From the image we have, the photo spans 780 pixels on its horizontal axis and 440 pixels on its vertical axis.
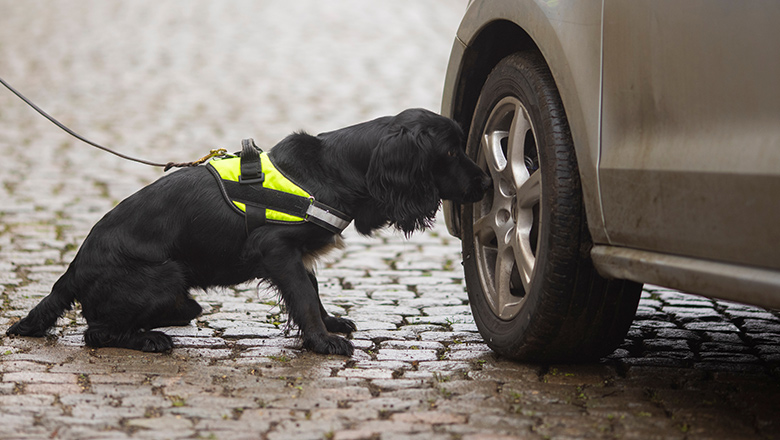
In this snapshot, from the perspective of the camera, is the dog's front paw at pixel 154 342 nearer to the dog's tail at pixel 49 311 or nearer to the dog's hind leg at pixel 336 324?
the dog's tail at pixel 49 311

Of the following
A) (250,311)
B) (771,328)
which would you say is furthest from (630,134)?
(250,311)

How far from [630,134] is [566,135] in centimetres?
39

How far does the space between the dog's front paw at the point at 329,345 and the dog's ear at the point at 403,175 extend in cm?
58

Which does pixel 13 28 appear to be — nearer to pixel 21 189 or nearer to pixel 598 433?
pixel 21 189

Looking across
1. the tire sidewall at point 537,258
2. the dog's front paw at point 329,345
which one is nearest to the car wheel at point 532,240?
the tire sidewall at point 537,258

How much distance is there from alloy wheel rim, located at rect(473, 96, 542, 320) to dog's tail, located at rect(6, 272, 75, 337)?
1.78 metres

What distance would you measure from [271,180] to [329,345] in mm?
734

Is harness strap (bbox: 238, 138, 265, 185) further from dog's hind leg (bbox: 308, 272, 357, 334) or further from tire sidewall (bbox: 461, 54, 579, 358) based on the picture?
tire sidewall (bbox: 461, 54, 579, 358)

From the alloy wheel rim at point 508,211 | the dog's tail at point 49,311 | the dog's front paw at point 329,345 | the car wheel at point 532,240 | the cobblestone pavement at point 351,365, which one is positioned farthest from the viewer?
the dog's tail at point 49,311

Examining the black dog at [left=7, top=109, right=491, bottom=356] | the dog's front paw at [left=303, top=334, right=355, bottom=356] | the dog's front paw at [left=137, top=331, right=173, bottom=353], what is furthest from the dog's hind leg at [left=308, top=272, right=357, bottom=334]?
the dog's front paw at [left=137, top=331, right=173, bottom=353]

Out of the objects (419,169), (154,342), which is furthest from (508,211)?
(154,342)

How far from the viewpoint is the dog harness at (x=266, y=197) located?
12.7 feet

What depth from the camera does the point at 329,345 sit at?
3846 millimetres

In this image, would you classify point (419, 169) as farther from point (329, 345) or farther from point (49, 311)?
point (49, 311)
